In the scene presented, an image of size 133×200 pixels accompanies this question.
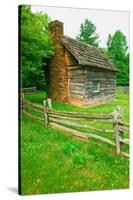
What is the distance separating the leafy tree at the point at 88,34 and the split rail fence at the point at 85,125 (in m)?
0.69

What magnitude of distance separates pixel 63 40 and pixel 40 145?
103cm

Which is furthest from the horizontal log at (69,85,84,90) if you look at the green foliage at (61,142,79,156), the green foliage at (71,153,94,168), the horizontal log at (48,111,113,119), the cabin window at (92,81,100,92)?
the green foliage at (71,153,94,168)

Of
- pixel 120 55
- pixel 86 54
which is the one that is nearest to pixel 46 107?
pixel 86 54

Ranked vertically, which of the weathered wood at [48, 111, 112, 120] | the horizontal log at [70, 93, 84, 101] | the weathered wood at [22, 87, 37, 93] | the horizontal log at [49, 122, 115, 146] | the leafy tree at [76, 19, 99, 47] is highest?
the leafy tree at [76, 19, 99, 47]

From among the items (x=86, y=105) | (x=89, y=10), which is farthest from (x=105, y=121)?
(x=89, y=10)

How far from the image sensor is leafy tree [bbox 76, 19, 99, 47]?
19.4 feet

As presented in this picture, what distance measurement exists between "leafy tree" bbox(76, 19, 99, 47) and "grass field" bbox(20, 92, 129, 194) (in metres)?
0.61

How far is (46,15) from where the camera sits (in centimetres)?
570

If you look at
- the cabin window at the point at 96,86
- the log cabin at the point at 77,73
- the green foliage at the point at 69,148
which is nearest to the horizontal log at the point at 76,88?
the log cabin at the point at 77,73

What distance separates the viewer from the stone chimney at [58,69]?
5800 millimetres

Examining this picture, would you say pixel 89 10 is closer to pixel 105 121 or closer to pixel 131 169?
pixel 105 121

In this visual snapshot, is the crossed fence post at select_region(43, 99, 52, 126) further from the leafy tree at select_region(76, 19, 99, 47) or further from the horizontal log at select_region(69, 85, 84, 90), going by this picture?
the leafy tree at select_region(76, 19, 99, 47)

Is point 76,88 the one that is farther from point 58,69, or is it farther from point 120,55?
point 120,55

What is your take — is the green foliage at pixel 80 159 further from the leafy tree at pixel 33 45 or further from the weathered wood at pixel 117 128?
the leafy tree at pixel 33 45
